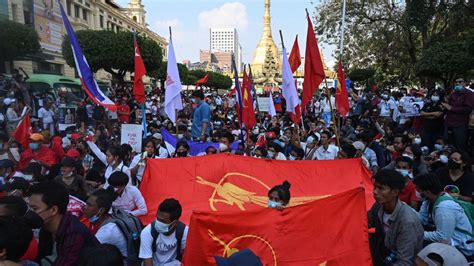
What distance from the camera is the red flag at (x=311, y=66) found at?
7301mm

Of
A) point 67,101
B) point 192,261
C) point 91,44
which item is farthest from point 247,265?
point 91,44

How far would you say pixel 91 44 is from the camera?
28.6 m

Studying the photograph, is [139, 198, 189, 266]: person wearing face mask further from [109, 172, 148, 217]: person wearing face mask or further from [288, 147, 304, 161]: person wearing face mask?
[288, 147, 304, 161]: person wearing face mask

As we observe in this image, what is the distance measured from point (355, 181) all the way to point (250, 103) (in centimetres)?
291

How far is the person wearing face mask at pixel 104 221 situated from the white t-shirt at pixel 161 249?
0.74ft

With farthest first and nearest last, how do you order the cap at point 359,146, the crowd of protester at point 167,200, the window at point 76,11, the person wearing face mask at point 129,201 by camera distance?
the window at point 76,11 → the cap at point 359,146 → the person wearing face mask at point 129,201 → the crowd of protester at point 167,200

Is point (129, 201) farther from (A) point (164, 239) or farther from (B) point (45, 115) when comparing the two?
(B) point (45, 115)

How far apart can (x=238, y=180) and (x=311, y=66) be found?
9.26ft

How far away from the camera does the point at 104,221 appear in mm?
3613

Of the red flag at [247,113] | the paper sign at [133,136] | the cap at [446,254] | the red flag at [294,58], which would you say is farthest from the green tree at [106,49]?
the cap at [446,254]

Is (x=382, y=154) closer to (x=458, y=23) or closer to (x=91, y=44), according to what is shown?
(x=458, y=23)

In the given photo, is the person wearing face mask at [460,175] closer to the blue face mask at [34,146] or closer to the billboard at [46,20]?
the blue face mask at [34,146]

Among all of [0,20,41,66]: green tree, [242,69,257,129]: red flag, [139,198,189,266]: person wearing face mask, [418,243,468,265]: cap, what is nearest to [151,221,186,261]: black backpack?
[139,198,189,266]: person wearing face mask

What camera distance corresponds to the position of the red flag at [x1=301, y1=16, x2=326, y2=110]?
7301 mm
